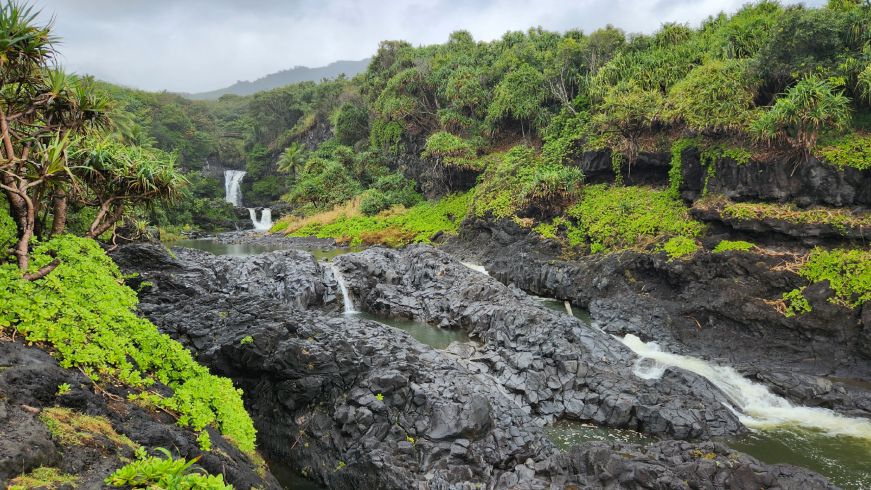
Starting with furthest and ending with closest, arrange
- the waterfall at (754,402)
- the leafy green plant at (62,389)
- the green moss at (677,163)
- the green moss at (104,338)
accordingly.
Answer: the green moss at (677,163) → the waterfall at (754,402) → the green moss at (104,338) → the leafy green plant at (62,389)

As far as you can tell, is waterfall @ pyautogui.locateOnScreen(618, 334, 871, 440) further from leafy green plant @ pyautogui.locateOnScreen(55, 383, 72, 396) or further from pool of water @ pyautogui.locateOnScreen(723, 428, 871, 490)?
leafy green plant @ pyautogui.locateOnScreen(55, 383, 72, 396)

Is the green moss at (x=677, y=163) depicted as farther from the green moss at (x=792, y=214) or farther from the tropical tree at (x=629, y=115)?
the green moss at (x=792, y=214)

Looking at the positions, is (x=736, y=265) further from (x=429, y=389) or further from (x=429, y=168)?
(x=429, y=168)

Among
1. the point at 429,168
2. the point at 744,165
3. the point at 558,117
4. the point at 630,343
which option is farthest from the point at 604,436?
the point at 429,168

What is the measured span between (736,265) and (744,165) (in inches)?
184

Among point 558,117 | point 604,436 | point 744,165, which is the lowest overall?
point 604,436

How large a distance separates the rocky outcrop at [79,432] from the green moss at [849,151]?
2032 cm

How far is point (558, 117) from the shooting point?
98.1 ft

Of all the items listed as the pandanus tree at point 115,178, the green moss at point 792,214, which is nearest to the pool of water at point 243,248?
the pandanus tree at point 115,178

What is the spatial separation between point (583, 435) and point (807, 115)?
46.5 feet

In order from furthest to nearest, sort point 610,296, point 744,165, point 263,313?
point 610,296
point 744,165
point 263,313

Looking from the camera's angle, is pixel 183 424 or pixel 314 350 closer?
pixel 183 424

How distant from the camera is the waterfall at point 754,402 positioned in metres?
11.3

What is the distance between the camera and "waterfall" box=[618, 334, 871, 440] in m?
11.3
